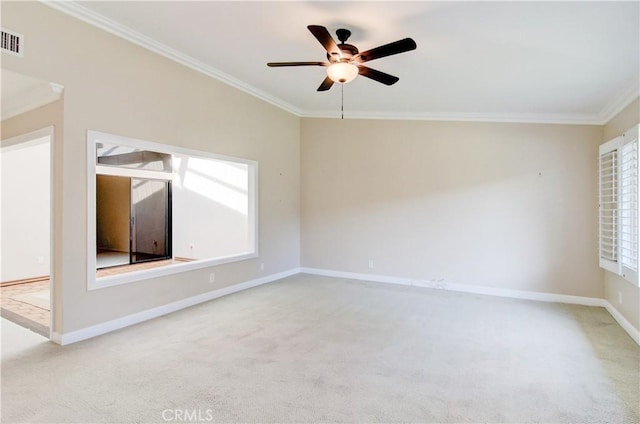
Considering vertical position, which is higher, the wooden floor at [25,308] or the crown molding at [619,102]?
the crown molding at [619,102]

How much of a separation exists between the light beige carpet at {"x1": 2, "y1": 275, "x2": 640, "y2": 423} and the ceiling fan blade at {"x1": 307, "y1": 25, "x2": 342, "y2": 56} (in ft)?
8.68

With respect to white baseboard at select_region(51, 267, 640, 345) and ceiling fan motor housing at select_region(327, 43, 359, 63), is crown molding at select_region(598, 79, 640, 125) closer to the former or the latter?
white baseboard at select_region(51, 267, 640, 345)

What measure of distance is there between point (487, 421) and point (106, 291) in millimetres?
3492

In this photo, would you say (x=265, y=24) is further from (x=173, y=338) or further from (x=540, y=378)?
(x=540, y=378)

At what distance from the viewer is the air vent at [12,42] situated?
2699mm

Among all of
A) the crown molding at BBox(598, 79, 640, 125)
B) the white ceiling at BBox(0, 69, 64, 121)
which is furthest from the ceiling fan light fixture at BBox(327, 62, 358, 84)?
the crown molding at BBox(598, 79, 640, 125)

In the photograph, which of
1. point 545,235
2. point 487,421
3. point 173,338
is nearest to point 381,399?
point 487,421

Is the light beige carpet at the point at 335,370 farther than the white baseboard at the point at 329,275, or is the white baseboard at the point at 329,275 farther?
the white baseboard at the point at 329,275

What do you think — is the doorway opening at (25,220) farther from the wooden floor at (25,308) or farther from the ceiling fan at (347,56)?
the ceiling fan at (347,56)

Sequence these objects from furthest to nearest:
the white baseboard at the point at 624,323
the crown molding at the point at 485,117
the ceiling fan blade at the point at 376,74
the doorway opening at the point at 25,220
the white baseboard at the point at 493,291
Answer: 1. the doorway opening at the point at 25,220
2. the crown molding at the point at 485,117
3. the white baseboard at the point at 493,291
4. the white baseboard at the point at 624,323
5. the ceiling fan blade at the point at 376,74

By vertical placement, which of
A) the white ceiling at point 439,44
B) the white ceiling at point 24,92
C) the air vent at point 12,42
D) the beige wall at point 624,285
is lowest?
the beige wall at point 624,285

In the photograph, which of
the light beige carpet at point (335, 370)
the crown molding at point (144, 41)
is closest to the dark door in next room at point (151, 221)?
the crown molding at point (144, 41)

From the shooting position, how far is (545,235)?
4992 millimetres

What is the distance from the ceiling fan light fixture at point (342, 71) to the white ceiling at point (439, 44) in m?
0.38
